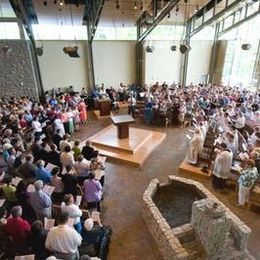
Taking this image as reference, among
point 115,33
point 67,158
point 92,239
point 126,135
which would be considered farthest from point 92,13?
point 92,239

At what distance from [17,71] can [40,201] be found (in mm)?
9469

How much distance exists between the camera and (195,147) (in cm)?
721

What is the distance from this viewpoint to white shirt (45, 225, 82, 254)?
337 cm

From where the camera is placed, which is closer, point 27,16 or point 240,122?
point 240,122

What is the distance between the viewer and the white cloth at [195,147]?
718cm

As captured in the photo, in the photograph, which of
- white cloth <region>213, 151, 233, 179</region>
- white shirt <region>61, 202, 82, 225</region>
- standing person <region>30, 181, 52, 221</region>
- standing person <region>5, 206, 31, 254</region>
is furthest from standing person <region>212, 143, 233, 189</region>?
standing person <region>5, 206, 31, 254</region>

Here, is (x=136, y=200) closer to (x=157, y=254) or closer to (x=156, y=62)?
(x=157, y=254)

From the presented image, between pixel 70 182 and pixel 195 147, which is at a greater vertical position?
pixel 70 182

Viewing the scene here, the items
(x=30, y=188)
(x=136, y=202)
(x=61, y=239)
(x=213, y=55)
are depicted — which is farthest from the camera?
(x=213, y=55)

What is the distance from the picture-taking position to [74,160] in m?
5.91

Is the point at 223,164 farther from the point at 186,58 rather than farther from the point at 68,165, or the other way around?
the point at 186,58

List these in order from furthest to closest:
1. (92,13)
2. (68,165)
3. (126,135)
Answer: (92,13) < (126,135) < (68,165)

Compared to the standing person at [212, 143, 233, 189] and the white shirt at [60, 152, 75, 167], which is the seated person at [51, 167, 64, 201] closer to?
the white shirt at [60, 152, 75, 167]

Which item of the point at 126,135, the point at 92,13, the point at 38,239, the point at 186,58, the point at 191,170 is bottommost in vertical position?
the point at 191,170
